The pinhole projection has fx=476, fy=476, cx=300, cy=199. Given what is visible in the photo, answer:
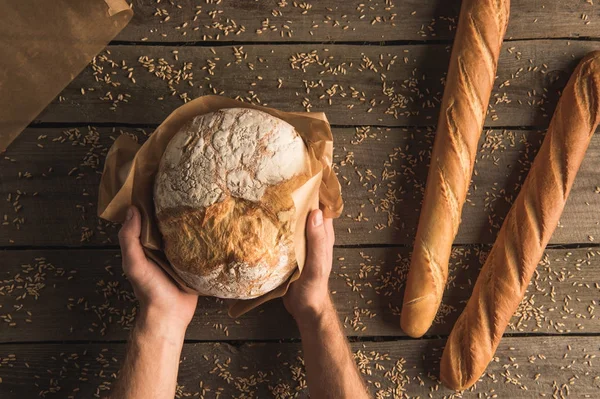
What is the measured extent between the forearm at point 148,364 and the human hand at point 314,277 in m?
0.37

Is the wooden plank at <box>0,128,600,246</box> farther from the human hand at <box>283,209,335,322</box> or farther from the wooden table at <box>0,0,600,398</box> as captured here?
the human hand at <box>283,209,335,322</box>

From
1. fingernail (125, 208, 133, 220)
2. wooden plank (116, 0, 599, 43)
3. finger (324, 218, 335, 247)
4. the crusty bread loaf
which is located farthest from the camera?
wooden plank (116, 0, 599, 43)

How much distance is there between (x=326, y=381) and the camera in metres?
1.41

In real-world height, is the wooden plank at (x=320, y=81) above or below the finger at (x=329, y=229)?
above

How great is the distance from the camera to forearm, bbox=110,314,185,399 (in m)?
1.29

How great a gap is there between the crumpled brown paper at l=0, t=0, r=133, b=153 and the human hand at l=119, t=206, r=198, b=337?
556 millimetres

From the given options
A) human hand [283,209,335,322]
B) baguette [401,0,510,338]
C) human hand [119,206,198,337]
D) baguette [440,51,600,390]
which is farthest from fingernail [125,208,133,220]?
baguette [440,51,600,390]

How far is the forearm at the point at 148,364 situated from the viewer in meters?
1.29

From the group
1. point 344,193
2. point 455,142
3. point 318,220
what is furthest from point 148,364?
point 455,142

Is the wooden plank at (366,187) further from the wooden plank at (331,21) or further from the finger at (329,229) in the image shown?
the wooden plank at (331,21)

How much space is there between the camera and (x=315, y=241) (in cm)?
125

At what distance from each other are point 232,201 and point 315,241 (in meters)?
0.25

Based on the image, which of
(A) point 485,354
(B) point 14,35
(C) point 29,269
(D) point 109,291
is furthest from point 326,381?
(B) point 14,35

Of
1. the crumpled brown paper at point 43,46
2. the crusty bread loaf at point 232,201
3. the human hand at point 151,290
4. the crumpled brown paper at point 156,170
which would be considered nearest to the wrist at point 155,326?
the human hand at point 151,290
